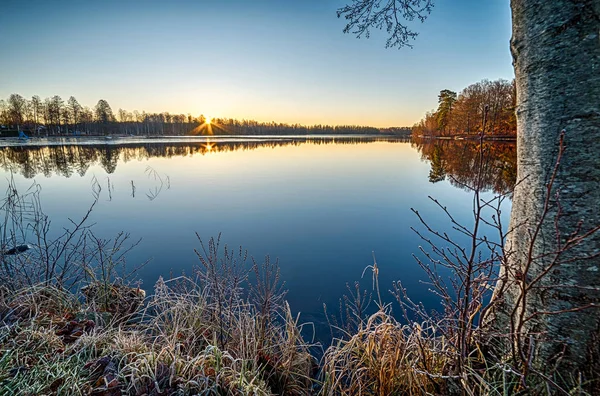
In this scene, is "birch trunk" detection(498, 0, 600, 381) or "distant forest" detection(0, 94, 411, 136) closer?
"birch trunk" detection(498, 0, 600, 381)

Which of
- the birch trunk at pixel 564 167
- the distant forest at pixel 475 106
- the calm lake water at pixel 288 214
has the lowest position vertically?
the calm lake water at pixel 288 214

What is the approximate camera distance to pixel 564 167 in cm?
196

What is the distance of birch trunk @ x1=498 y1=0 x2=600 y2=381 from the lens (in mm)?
1865

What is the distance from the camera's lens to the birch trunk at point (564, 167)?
1865 millimetres

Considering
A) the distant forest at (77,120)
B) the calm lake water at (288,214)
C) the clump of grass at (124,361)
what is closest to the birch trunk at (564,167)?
the clump of grass at (124,361)

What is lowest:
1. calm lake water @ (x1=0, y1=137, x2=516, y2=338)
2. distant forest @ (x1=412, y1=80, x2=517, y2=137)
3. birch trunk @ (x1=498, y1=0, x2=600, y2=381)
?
calm lake water @ (x1=0, y1=137, x2=516, y2=338)

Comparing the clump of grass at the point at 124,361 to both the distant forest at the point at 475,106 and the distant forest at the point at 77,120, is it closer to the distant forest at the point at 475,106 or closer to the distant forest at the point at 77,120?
the distant forest at the point at 475,106

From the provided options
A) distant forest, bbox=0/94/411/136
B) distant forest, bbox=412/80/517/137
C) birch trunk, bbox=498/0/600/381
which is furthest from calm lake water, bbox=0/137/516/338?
distant forest, bbox=0/94/411/136

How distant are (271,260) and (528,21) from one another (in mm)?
6327

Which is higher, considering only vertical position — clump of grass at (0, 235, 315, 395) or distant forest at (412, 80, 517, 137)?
distant forest at (412, 80, 517, 137)

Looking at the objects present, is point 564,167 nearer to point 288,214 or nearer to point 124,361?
point 124,361

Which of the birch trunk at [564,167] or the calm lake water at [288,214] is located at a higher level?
the birch trunk at [564,167]

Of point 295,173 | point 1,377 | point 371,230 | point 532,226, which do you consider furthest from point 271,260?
point 295,173

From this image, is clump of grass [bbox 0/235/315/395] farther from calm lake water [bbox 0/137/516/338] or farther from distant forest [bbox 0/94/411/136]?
distant forest [bbox 0/94/411/136]
